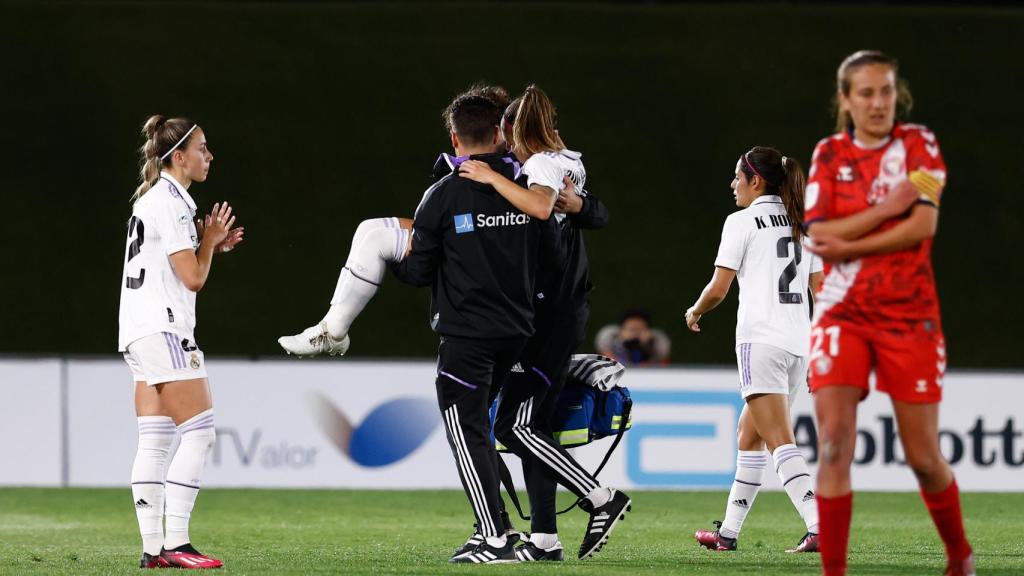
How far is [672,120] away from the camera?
1598 centimetres

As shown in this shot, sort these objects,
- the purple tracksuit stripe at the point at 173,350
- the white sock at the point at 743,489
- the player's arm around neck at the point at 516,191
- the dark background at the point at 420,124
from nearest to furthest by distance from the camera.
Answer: the player's arm around neck at the point at 516,191
the purple tracksuit stripe at the point at 173,350
the white sock at the point at 743,489
the dark background at the point at 420,124

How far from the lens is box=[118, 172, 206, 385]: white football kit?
491 centimetres

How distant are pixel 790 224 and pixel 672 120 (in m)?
10.4

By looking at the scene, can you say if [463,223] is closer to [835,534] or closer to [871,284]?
[871,284]

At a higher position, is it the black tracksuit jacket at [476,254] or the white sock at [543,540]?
the black tracksuit jacket at [476,254]

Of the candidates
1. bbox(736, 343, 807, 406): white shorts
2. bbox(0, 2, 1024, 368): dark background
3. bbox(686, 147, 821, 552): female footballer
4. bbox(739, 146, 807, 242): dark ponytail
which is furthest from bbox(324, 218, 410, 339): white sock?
bbox(0, 2, 1024, 368): dark background

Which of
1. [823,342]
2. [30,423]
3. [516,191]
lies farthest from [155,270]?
[30,423]

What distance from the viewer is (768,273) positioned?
224 inches

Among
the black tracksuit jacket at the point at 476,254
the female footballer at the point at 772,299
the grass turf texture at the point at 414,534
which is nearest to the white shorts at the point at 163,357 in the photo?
the grass turf texture at the point at 414,534

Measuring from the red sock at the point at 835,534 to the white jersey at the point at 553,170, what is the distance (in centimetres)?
160

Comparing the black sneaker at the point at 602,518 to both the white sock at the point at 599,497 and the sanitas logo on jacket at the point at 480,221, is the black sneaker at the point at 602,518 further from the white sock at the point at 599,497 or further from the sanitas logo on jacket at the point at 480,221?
the sanitas logo on jacket at the point at 480,221

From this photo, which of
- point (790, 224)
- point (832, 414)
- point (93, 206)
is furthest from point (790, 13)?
point (832, 414)

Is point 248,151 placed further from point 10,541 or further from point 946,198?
point 10,541

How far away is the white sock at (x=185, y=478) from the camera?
4.96 m
